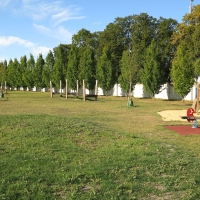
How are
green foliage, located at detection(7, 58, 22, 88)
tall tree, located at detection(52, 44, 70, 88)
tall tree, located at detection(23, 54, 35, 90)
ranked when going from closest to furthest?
tall tree, located at detection(52, 44, 70, 88) < tall tree, located at detection(23, 54, 35, 90) < green foliage, located at detection(7, 58, 22, 88)

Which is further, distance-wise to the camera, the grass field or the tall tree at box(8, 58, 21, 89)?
the tall tree at box(8, 58, 21, 89)

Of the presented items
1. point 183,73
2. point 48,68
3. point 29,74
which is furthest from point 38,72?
Answer: point 183,73

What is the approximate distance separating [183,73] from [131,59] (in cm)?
532

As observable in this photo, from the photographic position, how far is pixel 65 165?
5.44 m

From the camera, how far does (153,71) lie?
108 ft

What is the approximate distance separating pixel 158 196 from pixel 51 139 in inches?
177

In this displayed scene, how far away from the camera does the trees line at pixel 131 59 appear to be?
2748cm

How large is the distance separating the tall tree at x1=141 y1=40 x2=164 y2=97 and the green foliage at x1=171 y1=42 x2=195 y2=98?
5.34 metres

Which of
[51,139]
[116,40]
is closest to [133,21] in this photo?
[116,40]

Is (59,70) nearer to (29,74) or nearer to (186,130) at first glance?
(29,74)

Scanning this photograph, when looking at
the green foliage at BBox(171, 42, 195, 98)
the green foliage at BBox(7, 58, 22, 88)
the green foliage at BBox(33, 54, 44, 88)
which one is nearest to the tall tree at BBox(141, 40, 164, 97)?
the green foliage at BBox(171, 42, 195, 98)

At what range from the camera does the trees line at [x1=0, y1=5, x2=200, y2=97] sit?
27.5m

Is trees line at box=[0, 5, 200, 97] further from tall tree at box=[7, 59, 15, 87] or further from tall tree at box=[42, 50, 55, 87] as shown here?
tall tree at box=[7, 59, 15, 87]

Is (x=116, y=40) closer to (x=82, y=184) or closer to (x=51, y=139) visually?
(x=51, y=139)
